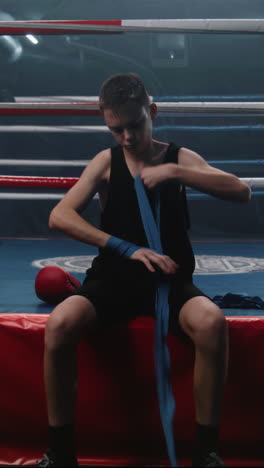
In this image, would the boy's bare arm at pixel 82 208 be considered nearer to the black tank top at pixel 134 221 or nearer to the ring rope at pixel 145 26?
the black tank top at pixel 134 221

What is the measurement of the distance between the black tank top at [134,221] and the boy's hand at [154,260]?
91 millimetres

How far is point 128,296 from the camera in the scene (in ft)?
3.59

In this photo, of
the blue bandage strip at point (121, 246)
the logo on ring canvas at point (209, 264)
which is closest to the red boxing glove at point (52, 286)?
the blue bandage strip at point (121, 246)

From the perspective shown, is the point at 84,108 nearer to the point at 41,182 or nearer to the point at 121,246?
the point at 41,182

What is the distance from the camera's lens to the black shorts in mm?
1059

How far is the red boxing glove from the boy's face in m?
0.43

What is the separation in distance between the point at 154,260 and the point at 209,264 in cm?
124

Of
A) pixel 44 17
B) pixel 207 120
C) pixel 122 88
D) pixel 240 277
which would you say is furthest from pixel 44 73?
pixel 122 88

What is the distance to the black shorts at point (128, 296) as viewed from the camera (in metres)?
1.06

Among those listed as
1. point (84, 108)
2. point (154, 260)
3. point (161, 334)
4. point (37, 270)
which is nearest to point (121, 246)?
point (154, 260)

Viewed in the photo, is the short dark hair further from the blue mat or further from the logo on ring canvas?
the logo on ring canvas

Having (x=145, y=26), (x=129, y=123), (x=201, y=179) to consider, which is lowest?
(x=201, y=179)

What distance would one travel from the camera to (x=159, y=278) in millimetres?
1069

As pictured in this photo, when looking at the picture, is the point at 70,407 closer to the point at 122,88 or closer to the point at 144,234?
the point at 144,234
